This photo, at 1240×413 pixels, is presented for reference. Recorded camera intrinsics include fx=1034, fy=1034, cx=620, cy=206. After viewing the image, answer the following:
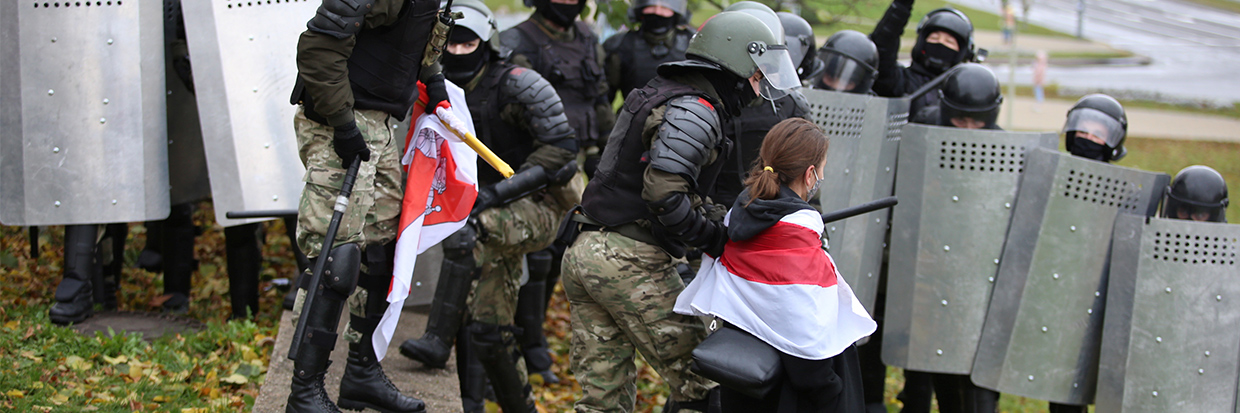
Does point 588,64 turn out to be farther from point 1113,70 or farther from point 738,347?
point 1113,70

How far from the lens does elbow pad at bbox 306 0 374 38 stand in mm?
3357

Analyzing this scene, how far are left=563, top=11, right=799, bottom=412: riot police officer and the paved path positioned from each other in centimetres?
91

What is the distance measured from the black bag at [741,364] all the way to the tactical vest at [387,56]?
146 centimetres

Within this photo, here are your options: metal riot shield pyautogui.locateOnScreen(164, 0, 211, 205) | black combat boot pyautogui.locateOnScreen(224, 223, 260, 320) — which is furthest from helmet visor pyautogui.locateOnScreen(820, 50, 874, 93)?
metal riot shield pyautogui.locateOnScreen(164, 0, 211, 205)

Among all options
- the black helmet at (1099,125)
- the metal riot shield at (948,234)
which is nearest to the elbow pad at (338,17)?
the metal riot shield at (948,234)

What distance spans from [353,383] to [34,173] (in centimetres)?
212

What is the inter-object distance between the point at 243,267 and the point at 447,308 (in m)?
1.42

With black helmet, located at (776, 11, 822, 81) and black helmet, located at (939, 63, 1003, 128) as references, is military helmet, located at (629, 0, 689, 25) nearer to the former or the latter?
black helmet, located at (776, 11, 822, 81)

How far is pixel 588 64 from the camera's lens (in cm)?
586

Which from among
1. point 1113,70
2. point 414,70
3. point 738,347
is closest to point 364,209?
point 414,70

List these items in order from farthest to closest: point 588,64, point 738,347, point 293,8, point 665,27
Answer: point 665,27 → point 588,64 → point 293,8 → point 738,347

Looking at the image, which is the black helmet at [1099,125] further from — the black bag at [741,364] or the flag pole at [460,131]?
the flag pole at [460,131]

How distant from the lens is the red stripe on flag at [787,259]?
10.6 ft

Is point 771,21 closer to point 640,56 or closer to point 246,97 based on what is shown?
point 640,56
